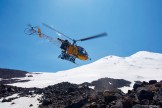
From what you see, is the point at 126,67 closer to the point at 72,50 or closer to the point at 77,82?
the point at 77,82

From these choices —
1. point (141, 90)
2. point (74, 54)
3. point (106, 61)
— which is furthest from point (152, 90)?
point (106, 61)

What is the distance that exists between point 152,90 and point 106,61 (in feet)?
315

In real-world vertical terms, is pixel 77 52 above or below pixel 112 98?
above

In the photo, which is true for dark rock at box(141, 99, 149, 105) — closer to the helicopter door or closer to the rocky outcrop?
the rocky outcrop

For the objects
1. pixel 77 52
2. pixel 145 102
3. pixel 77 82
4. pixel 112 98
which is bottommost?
pixel 145 102

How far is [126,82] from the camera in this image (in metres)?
74.8

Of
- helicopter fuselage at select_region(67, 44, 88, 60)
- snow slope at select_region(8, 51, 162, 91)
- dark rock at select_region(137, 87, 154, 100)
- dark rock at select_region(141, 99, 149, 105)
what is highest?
snow slope at select_region(8, 51, 162, 91)

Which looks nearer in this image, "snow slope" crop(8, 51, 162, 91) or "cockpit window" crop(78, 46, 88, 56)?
"cockpit window" crop(78, 46, 88, 56)

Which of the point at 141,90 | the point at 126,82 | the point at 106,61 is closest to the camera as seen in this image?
the point at 141,90

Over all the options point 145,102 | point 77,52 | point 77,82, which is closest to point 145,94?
point 145,102

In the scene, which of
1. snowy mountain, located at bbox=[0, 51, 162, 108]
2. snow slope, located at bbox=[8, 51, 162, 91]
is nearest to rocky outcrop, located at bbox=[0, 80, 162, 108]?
snowy mountain, located at bbox=[0, 51, 162, 108]


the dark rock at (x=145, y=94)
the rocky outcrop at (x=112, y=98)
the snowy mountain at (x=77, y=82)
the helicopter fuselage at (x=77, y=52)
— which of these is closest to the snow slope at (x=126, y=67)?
the snowy mountain at (x=77, y=82)

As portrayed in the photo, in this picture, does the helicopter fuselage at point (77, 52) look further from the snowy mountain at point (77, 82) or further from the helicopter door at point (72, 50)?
the snowy mountain at point (77, 82)

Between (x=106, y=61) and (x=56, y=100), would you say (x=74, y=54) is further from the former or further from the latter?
(x=106, y=61)
